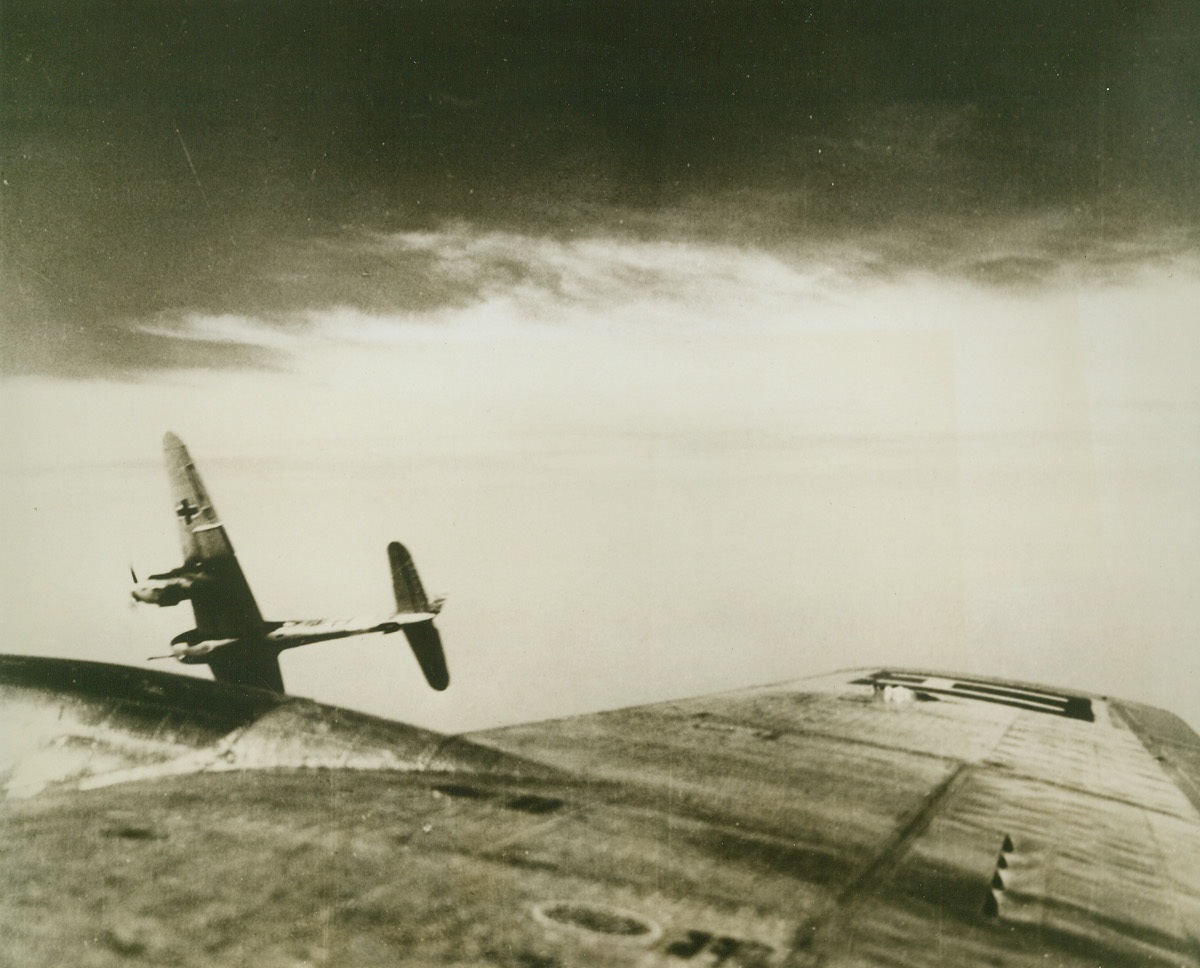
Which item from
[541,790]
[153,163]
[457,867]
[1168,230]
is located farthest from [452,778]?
[1168,230]

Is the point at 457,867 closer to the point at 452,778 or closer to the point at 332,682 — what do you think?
the point at 452,778

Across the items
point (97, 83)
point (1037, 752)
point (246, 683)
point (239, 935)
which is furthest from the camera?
point (1037, 752)

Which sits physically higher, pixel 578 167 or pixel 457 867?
pixel 578 167

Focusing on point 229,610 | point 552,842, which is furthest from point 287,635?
point 552,842

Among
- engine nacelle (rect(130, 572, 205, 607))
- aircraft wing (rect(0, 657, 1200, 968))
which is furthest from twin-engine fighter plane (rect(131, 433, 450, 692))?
aircraft wing (rect(0, 657, 1200, 968))

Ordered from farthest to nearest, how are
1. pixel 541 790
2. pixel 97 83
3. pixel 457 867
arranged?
pixel 97 83 < pixel 541 790 < pixel 457 867

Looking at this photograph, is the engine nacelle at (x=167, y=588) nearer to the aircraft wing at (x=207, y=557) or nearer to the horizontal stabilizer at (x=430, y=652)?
the aircraft wing at (x=207, y=557)

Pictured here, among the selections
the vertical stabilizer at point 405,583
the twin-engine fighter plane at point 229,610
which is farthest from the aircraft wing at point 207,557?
the vertical stabilizer at point 405,583

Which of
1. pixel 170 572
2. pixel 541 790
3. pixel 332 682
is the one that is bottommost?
pixel 541 790
